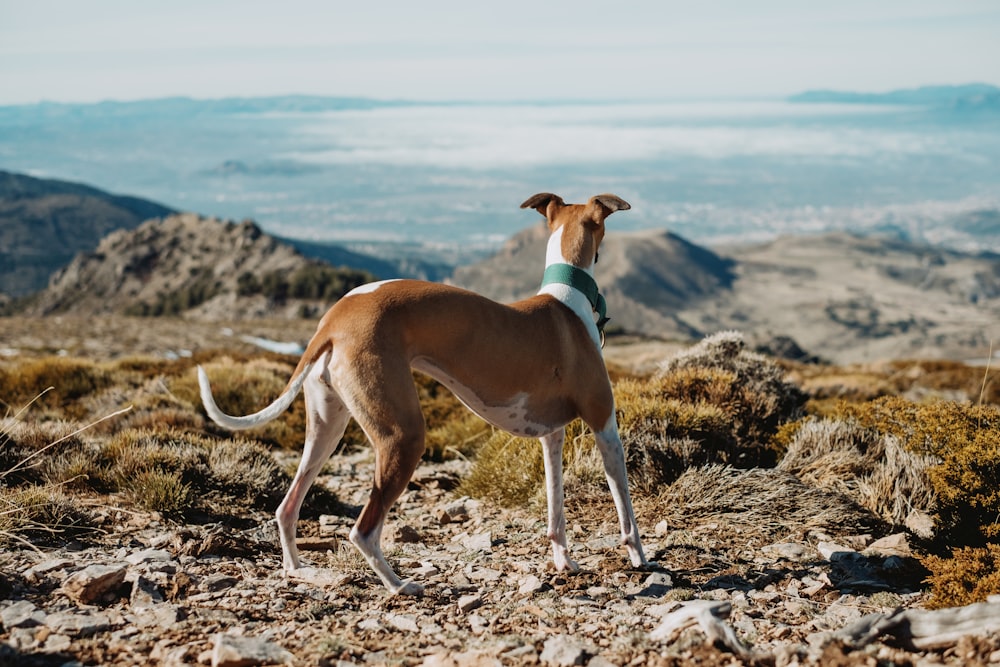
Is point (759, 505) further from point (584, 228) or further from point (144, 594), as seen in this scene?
point (144, 594)

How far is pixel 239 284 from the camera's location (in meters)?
91.8

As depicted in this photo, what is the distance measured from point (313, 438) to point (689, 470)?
3.59m

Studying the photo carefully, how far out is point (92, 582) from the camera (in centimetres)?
479

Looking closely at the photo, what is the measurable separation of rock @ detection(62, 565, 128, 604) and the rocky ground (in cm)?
1

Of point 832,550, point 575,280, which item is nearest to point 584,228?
point 575,280

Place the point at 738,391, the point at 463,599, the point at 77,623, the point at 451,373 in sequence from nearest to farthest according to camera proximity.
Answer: the point at 77,623
the point at 451,373
the point at 463,599
the point at 738,391

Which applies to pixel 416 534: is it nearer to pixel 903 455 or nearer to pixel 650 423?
pixel 650 423

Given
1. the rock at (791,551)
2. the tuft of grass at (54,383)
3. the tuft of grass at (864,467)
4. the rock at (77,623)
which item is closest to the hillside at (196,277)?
the tuft of grass at (54,383)

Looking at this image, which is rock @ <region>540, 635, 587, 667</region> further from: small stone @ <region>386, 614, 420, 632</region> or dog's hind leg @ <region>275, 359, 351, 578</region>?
dog's hind leg @ <region>275, 359, 351, 578</region>

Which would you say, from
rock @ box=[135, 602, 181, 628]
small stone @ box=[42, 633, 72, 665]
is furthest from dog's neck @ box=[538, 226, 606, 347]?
small stone @ box=[42, 633, 72, 665]

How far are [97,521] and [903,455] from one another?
6909mm

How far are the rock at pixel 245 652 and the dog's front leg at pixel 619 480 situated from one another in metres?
2.41

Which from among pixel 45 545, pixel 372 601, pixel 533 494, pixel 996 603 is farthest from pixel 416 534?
pixel 996 603

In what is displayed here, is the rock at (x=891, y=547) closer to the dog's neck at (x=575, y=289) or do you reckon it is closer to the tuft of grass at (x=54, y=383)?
the dog's neck at (x=575, y=289)
